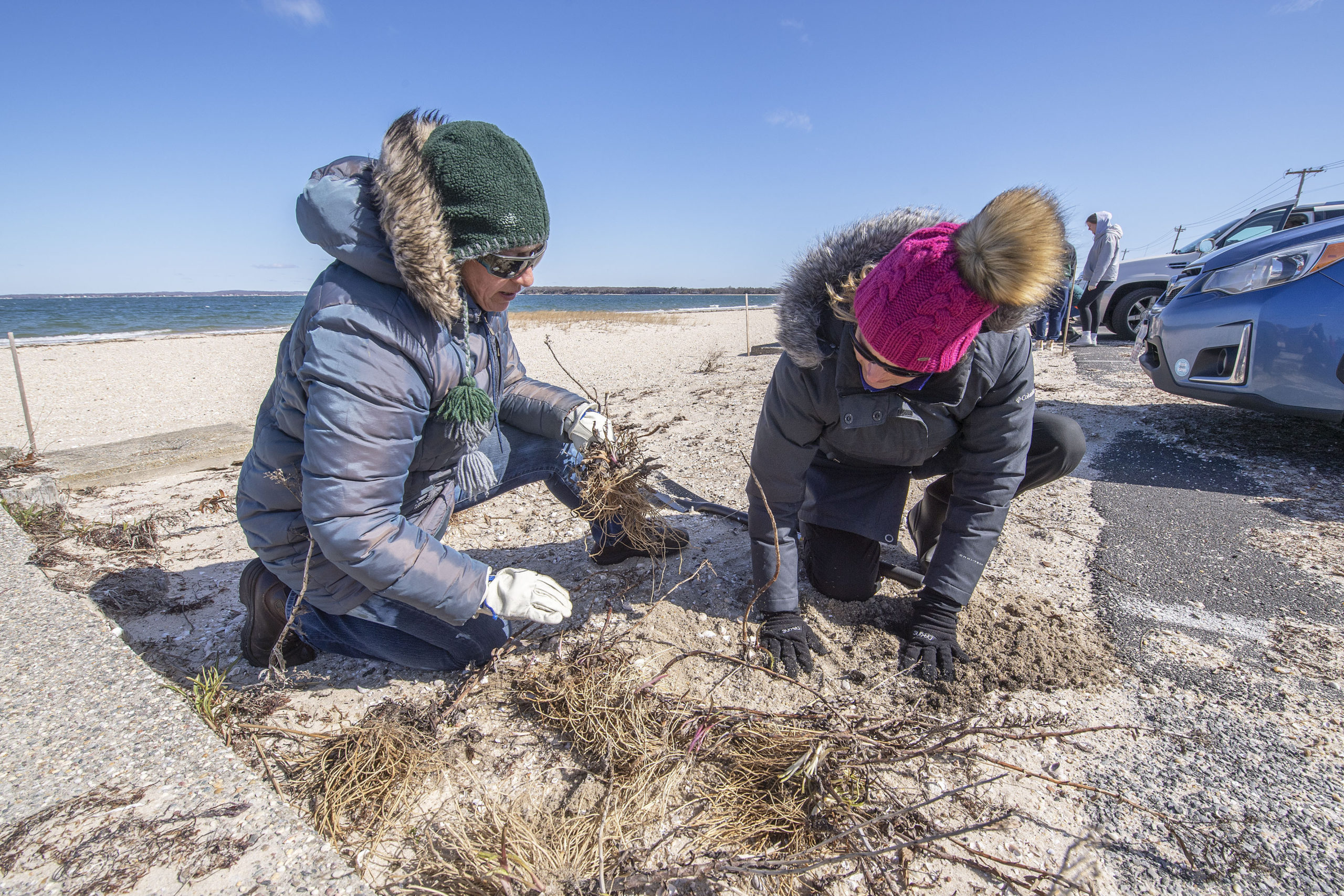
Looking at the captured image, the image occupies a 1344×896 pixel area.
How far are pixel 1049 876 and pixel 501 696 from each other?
137cm

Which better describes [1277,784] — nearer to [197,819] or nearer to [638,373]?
[197,819]

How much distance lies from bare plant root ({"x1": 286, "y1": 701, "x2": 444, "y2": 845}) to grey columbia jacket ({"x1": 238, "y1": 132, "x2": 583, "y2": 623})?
31 cm

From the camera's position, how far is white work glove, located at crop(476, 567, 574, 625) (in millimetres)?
1821

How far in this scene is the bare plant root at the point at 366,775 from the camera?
138 centimetres

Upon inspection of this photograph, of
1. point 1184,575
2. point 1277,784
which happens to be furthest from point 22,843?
point 1184,575

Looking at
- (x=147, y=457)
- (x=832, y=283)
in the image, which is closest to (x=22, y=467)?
(x=147, y=457)

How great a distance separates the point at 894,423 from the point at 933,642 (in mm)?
677

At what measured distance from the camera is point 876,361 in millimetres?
1655

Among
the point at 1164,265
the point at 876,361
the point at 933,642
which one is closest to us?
the point at 876,361

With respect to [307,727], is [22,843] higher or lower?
higher

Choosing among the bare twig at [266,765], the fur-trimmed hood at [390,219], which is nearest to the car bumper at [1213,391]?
the fur-trimmed hood at [390,219]

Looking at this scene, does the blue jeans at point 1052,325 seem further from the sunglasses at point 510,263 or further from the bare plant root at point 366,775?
the bare plant root at point 366,775

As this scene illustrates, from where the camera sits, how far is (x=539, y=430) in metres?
2.46

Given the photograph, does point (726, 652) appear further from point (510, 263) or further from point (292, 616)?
point (510, 263)
